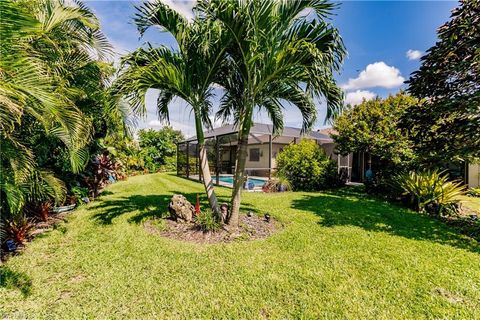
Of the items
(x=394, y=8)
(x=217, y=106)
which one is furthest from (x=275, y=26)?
(x=394, y=8)

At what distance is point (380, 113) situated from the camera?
11.7 metres

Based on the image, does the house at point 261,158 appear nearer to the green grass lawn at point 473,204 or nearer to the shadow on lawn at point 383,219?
the green grass lawn at point 473,204

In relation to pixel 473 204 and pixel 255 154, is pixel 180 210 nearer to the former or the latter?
pixel 473 204

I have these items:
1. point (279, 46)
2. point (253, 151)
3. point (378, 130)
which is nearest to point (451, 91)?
point (378, 130)

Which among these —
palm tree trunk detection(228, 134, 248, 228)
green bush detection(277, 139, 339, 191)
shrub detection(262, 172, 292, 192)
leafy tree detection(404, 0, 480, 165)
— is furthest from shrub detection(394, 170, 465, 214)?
palm tree trunk detection(228, 134, 248, 228)

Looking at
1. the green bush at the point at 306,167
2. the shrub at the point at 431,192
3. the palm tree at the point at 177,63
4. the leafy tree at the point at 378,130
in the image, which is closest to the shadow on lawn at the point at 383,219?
the shrub at the point at 431,192

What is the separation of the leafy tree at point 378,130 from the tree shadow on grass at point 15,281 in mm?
11039

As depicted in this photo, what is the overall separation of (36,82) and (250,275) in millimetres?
4059

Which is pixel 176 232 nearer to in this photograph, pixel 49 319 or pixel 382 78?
pixel 49 319

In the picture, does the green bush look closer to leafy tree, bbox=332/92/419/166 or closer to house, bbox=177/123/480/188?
house, bbox=177/123/480/188

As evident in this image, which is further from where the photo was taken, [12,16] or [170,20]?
[170,20]

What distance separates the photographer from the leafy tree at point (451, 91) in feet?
19.6

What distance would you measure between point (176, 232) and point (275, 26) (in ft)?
17.3

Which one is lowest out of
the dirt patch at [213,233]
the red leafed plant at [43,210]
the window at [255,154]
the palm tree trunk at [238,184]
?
the dirt patch at [213,233]
